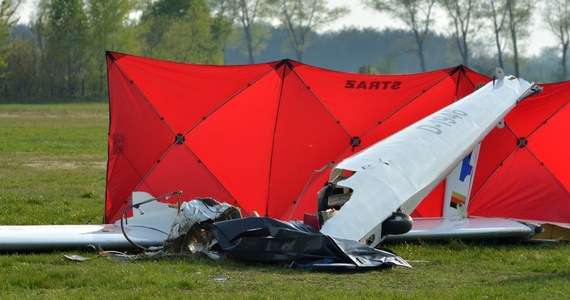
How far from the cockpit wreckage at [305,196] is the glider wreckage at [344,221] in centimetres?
1

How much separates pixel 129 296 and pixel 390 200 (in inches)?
138

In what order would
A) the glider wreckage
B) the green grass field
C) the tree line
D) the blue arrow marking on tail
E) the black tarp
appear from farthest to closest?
the tree line
the blue arrow marking on tail
the glider wreckage
the black tarp
the green grass field

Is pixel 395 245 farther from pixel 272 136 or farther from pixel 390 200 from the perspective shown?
pixel 272 136

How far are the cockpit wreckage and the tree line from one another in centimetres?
2916

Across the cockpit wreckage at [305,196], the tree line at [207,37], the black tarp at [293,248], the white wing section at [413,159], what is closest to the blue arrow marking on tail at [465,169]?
the cockpit wreckage at [305,196]

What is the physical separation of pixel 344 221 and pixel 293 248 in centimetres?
70

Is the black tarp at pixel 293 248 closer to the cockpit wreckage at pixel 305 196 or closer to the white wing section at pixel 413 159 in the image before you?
the cockpit wreckage at pixel 305 196

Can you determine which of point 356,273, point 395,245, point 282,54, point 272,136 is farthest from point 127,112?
point 282,54

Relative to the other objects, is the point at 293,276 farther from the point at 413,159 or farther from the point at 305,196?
the point at 305,196

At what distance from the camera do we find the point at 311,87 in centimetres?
1352

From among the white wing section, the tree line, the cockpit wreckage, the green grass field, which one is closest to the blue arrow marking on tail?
the cockpit wreckage

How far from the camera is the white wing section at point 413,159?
10172mm

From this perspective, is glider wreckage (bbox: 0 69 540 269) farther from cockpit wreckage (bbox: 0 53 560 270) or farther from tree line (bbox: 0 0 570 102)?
tree line (bbox: 0 0 570 102)

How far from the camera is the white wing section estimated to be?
1017 centimetres
